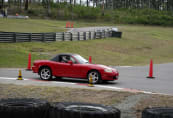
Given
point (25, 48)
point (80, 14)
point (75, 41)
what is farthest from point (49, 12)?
point (25, 48)

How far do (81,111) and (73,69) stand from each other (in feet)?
30.1

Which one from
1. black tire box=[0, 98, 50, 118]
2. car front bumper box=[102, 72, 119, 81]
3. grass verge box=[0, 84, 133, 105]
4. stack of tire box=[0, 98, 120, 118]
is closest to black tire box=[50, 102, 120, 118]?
stack of tire box=[0, 98, 120, 118]

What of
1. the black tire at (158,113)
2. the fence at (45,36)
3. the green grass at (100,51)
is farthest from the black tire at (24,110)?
the fence at (45,36)

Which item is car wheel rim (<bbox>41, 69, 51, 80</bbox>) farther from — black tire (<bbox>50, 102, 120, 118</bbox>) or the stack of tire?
black tire (<bbox>50, 102, 120, 118</bbox>)

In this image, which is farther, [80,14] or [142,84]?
[80,14]

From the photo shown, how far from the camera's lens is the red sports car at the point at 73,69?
1506cm

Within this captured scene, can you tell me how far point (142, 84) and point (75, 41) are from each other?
22518 millimetres

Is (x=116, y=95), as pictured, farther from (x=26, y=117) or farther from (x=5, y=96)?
(x=26, y=117)

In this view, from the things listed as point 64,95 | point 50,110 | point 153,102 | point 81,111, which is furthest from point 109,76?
point 81,111

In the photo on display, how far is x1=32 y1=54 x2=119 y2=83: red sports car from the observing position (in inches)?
593

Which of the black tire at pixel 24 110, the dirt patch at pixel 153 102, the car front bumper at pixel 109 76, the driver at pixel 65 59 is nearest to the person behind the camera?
the black tire at pixel 24 110

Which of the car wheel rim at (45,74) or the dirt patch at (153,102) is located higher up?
the dirt patch at (153,102)

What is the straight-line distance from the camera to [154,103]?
9328mm

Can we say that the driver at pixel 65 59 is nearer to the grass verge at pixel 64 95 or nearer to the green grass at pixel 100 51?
the grass verge at pixel 64 95
